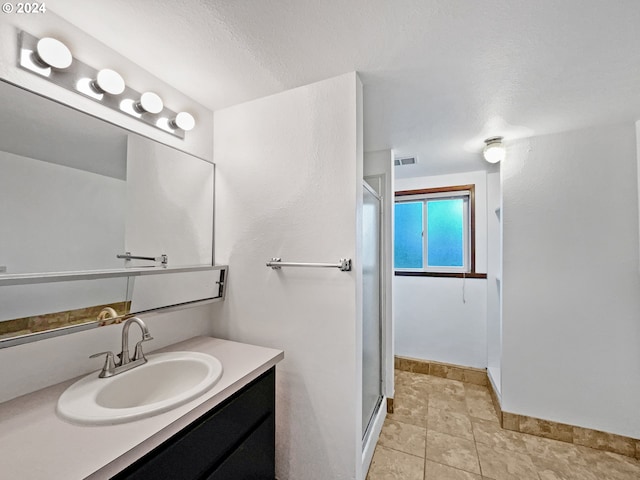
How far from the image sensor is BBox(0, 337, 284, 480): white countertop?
0.63 m

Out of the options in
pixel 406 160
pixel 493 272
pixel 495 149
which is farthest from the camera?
pixel 493 272

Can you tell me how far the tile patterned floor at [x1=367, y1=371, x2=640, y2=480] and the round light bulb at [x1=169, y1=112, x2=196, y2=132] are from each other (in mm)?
2312

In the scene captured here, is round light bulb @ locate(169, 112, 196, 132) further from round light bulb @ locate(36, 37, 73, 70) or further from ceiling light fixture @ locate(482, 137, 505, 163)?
ceiling light fixture @ locate(482, 137, 505, 163)

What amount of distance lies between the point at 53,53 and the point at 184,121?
559 mm

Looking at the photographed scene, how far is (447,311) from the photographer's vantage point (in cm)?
291

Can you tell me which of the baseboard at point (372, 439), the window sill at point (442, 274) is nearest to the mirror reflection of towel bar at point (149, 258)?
the baseboard at point (372, 439)

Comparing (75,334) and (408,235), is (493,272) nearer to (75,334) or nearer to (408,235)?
(408,235)

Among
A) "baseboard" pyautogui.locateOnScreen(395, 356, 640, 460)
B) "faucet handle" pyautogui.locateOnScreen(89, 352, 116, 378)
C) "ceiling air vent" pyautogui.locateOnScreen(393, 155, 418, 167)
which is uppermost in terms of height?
"ceiling air vent" pyautogui.locateOnScreen(393, 155, 418, 167)

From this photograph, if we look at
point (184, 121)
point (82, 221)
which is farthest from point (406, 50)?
point (82, 221)

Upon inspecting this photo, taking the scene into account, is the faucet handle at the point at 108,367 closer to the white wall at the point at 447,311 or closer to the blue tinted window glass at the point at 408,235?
the white wall at the point at 447,311

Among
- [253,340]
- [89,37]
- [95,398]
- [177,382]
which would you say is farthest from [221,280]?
[89,37]

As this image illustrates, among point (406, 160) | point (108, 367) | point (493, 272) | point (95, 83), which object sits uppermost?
point (406, 160)

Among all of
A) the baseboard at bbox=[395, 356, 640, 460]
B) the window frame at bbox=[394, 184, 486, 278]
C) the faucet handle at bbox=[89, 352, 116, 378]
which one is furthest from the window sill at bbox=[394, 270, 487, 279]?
the faucet handle at bbox=[89, 352, 116, 378]

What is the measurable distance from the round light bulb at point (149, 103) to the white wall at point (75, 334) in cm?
6
